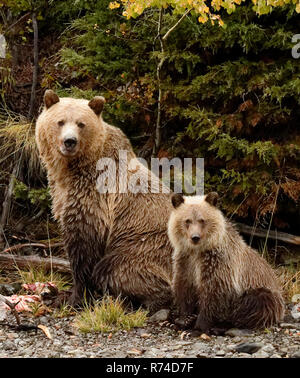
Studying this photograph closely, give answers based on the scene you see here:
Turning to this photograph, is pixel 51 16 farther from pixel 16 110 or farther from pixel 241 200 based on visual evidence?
pixel 241 200

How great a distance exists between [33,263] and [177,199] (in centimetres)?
231

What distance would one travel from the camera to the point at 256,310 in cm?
529

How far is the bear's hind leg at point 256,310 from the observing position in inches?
208

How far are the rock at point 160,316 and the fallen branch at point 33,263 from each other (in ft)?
5.03

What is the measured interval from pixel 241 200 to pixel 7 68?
3.59 m

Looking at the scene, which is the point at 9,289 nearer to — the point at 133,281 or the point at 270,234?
the point at 133,281

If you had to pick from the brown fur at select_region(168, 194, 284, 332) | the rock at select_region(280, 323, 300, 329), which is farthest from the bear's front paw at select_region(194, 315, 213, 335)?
the rock at select_region(280, 323, 300, 329)

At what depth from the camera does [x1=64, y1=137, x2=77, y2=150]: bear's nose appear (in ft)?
18.5

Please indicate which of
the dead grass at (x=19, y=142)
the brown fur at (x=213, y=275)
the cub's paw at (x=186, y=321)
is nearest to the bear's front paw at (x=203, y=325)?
the brown fur at (x=213, y=275)

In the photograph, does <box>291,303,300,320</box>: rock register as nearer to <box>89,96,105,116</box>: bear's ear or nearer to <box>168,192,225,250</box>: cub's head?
<box>168,192,225,250</box>: cub's head

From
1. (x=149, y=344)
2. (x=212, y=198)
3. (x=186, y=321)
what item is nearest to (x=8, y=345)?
(x=149, y=344)

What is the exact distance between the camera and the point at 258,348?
187 inches

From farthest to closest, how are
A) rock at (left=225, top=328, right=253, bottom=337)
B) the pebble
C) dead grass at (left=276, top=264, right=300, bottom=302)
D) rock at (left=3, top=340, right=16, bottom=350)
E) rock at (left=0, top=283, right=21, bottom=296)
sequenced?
rock at (left=0, top=283, right=21, bottom=296) → dead grass at (left=276, top=264, right=300, bottom=302) → rock at (left=225, top=328, right=253, bottom=337) → rock at (left=3, top=340, right=16, bottom=350) → the pebble

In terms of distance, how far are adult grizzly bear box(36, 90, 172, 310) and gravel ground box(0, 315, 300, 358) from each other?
1.59ft
